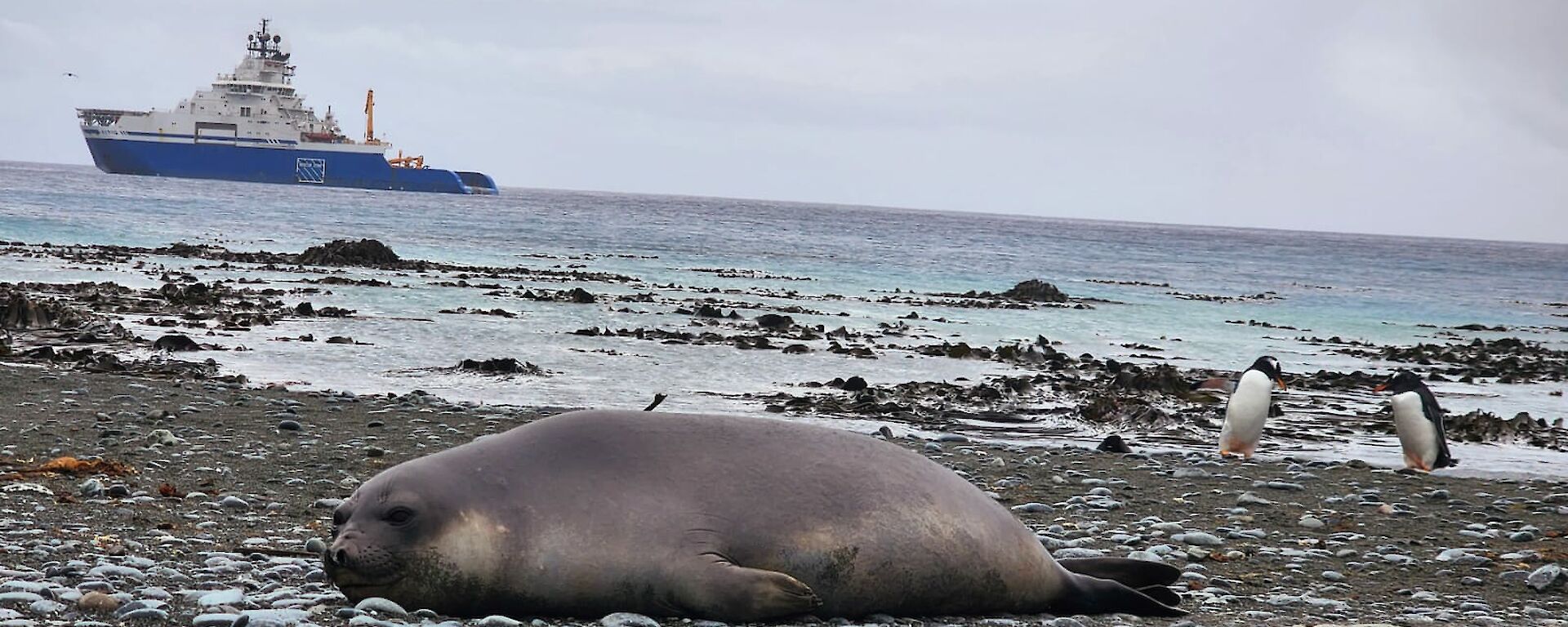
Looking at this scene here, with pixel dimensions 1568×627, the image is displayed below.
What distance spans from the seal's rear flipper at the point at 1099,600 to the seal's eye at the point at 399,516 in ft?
7.17

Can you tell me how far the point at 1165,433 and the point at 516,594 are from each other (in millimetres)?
9508

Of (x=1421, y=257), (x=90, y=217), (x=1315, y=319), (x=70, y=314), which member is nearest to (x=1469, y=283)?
(x=1315, y=319)

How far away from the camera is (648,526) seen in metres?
4.60

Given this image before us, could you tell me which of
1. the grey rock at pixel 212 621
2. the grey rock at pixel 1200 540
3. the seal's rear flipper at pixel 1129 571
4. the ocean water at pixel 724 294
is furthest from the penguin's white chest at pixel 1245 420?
the grey rock at pixel 212 621

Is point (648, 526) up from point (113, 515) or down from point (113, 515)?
up

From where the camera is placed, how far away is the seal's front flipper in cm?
443

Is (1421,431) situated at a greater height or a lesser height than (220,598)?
lesser

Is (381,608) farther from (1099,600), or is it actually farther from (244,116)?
(244,116)

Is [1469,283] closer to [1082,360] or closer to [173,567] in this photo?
[1082,360]

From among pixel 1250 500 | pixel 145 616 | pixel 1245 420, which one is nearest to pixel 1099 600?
pixel 145 616

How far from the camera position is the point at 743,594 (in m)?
4.43

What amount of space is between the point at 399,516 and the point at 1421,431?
9.18m

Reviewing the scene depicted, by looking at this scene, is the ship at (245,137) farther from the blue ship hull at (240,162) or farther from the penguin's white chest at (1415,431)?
the penguin's white chest at (1415,431)

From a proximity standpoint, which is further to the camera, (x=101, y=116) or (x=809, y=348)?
(x=101, y=116)
